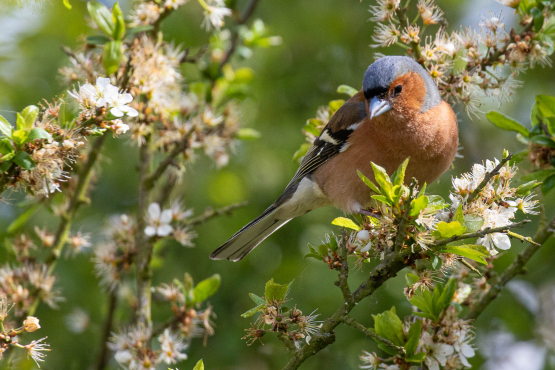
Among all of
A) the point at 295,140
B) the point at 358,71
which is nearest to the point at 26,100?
the point at 295,140

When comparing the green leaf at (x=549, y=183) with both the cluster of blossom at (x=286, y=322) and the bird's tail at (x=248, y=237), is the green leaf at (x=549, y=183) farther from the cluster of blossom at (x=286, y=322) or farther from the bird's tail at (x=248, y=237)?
the bird's tail at (x=248, y=237)

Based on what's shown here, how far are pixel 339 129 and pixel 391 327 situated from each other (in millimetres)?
1881

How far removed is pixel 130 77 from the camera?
3.51 metres

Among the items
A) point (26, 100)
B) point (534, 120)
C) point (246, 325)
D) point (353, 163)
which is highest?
point (26, 100)

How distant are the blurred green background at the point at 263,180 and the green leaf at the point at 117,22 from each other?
1183mm

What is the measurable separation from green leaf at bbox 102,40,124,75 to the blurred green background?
112 centimetres

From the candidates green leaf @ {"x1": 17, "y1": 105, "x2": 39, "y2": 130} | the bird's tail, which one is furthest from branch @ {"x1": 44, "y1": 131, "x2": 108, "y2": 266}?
green leaf @ {"x1": 17, "y1": 105, "x2": 39, "y2": 130}

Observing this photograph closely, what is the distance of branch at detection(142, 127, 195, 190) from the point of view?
3.92 m

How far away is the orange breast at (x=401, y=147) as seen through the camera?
372 cm

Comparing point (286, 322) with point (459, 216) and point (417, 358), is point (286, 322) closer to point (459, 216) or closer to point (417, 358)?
point (417, 358)

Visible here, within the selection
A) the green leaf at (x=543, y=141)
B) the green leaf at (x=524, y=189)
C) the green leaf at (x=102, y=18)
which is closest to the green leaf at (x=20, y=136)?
the green leaf at (x=102, y=18)

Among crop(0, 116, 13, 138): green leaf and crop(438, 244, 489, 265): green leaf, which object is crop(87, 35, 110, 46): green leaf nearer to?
crop(0, 116, 13, 138): green leaf

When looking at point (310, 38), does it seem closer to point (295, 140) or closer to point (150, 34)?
point (295, 140)

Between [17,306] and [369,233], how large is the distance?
2458 millimetres
